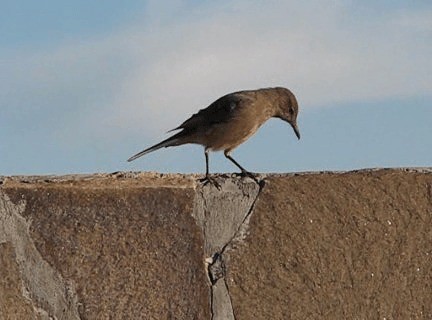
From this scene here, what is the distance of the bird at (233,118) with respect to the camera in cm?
416

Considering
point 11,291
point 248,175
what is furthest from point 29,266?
point 248,175

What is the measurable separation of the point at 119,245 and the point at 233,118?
1.71 metres

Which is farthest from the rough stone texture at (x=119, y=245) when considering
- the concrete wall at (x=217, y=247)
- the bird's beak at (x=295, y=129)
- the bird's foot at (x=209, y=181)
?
the bird's beak at (x=295, y=129)

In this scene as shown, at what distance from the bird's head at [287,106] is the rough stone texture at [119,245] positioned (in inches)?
71.2

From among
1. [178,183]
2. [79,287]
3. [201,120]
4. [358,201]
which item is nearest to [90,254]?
[79,287]

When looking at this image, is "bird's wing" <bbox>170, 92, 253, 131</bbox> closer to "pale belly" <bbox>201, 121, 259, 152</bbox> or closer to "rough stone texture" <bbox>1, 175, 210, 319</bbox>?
"pale belly" <bbox>201, 121, 259, 152</bbox>

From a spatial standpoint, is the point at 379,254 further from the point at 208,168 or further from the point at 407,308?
the point at 208,168

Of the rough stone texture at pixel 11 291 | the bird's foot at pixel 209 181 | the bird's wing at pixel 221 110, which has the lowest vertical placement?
the rough stone texture at pixel 11 291

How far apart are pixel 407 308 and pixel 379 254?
17 centimetres

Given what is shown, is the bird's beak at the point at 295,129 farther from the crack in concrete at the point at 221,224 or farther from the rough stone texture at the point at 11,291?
the rough stone texture at the point at 11,291

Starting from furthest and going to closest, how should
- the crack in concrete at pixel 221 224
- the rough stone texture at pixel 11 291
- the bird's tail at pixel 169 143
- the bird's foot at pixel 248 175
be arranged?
the bird's tail at pixel 169 143, the bird's foot at pixel 248 175, the crack in concrete at pixel 221 224, the rough stone texture at pixel 11 291

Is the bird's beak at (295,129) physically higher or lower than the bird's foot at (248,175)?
higher

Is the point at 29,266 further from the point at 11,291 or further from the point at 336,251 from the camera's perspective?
the point at 336,251

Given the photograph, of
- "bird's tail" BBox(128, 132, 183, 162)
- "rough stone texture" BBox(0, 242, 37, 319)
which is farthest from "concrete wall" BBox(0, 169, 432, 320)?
"bird's tail" BBox(128, 132, 183, 162)
